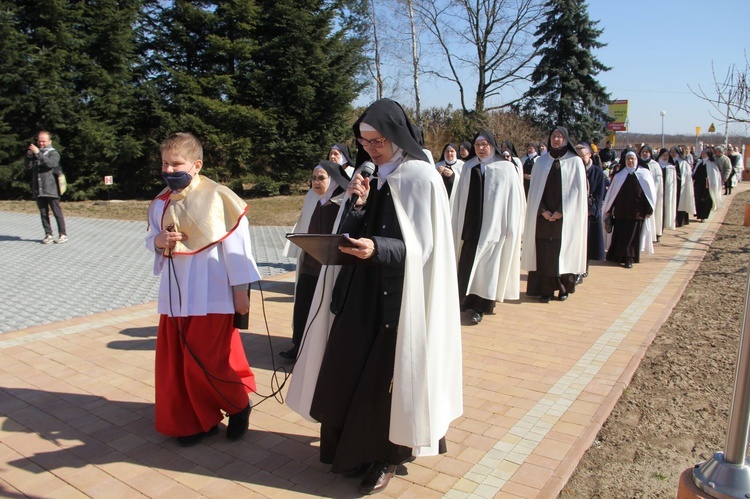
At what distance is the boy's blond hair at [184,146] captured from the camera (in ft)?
12.4

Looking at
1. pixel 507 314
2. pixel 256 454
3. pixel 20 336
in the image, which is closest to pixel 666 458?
pixel 256 454

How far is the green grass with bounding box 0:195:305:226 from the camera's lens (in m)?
18.5

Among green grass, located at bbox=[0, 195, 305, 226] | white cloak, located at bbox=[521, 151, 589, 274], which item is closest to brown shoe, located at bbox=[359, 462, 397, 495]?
white cloak, located at bbox=[521, 151, 589, 274]

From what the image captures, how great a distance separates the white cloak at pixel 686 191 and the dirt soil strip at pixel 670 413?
10143mm

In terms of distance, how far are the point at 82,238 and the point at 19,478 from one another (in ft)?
37.4

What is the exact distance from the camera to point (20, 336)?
21.1ft

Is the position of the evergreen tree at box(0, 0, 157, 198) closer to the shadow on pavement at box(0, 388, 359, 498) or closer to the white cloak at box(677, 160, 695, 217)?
the white cloak at box(677, 160, 695, 217)

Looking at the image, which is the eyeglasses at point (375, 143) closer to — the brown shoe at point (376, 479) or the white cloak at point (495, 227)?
the brown shoe at point (376, 479)

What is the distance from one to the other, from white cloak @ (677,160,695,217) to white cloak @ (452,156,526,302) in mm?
11897

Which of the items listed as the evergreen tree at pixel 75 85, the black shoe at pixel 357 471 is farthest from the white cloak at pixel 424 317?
the evergreen tree at pixel 75 85

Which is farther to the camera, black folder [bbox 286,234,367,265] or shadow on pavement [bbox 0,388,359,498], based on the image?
shadow on pavement [bbox 0,388,359,498]

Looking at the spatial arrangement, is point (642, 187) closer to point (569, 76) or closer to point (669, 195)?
point (669, 195)

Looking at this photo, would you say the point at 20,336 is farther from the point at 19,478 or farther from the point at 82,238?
the point at 82,238

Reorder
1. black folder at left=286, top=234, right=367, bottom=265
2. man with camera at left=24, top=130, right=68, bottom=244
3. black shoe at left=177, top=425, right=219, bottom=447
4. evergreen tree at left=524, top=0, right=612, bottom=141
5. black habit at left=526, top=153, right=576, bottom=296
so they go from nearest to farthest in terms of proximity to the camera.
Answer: black folder at left=286, top=234, right=367, bottom=265 → black shoe at left=177, top=425, right=219, bottom=447 → black habit at left=526, top=153, right=576, bottom=296 → man with camera at left=24, top=130, right=68, bottom=244 → evergreen tree at left=524, top=0, right=612, bottom=141
